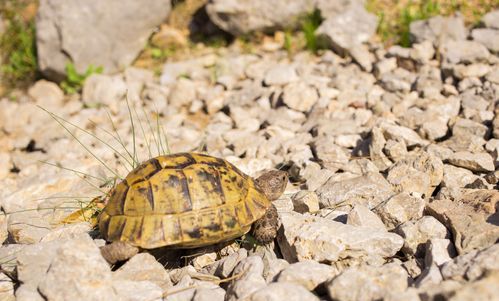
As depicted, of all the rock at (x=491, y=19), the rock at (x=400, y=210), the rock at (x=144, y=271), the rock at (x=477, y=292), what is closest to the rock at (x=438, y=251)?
the rock at (x=400, y=210)

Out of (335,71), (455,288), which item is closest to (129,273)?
(455,288)

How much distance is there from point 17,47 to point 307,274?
20.6 ft

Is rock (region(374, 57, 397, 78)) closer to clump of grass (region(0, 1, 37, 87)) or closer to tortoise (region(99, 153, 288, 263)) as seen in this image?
tortoise (region(99, 153, 288, 263))

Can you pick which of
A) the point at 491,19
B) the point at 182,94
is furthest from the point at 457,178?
the point at 182,94

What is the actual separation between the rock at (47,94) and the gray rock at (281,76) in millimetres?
2704

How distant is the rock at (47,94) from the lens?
252 inches

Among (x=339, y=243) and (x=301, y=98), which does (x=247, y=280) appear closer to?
(x=339, y=243)

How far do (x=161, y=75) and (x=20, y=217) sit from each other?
323cm

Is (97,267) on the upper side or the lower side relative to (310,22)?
lower

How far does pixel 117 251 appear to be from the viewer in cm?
294

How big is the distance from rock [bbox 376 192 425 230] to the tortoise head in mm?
718

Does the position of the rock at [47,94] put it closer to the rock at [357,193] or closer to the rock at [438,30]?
the rock at [357,193]

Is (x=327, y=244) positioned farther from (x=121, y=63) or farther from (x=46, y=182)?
(x=121, y=63)

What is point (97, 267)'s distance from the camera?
8.84 ft
